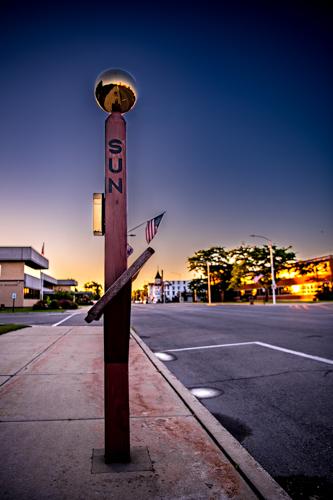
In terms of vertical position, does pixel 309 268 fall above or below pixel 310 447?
above

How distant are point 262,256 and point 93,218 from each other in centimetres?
5174

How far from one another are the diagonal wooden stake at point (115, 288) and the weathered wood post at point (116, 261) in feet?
0.45

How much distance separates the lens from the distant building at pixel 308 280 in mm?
51438

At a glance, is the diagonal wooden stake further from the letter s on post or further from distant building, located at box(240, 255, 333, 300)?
distant building, located at box(240, 255, 333, 300)

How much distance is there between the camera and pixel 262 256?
51.8 metres

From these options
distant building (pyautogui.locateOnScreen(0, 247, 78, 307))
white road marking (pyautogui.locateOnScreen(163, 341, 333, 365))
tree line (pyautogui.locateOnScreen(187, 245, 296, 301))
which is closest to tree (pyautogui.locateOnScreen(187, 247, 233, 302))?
tree line (pyautogui.locateOnScreen(187, 245, 296, 301))

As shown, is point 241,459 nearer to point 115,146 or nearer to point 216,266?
point 115,146

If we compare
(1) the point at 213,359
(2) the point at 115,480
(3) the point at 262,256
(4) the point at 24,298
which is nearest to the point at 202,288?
(3) the point at 262,256

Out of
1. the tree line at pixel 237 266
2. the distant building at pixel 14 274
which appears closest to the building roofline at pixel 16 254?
the distant building at pixel 14 274

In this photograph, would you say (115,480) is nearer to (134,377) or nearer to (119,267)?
(119,267)

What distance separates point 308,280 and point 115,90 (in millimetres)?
57140

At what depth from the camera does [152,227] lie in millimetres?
3238

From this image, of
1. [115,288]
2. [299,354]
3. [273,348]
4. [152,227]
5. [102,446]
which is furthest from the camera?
[273,348]

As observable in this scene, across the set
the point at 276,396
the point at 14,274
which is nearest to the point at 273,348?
the point at 276,396
